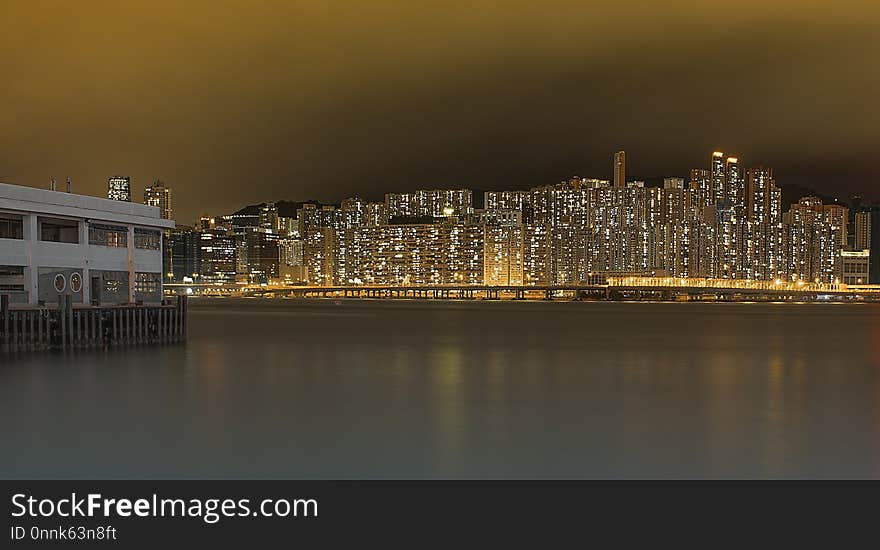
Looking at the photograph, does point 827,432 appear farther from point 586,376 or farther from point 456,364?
point 456,364

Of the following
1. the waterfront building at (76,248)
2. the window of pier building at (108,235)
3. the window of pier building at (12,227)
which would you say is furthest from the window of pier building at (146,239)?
→ the window of pier building at (12,227)

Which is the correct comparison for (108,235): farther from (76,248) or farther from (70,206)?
(76,248)

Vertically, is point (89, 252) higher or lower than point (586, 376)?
higher

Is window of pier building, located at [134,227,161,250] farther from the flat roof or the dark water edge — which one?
the dark water edge
